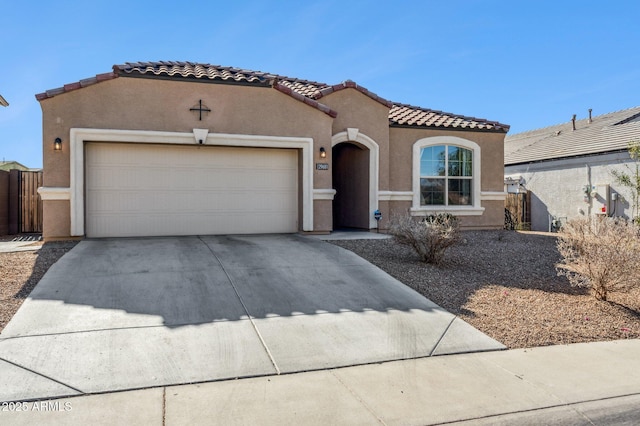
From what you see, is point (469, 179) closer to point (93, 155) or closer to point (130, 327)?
point (93, 155)

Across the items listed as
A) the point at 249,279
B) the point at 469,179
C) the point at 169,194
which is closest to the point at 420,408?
the point at 249,279

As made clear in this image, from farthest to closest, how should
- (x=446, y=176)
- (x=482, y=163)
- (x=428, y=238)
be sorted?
1. (x=482, y=163)
2. (x=446, y=176)
3. (x=428, y=238)

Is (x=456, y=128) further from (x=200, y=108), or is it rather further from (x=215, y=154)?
(x=200, y=108)

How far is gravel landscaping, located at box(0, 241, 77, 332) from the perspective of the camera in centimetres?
648

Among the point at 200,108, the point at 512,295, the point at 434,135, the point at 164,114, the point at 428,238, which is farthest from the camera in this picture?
the point at 434,135

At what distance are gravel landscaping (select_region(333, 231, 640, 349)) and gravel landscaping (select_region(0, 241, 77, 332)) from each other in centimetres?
596

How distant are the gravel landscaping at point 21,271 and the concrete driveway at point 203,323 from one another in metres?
0.20

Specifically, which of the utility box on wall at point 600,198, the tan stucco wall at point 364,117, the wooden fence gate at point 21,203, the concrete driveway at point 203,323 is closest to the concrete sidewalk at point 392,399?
the concrete driveway at point 203,323

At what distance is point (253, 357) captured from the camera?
526 cm

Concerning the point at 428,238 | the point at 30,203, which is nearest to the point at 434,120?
the point at 428,238

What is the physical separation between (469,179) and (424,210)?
2.16m

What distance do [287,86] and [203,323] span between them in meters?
11.1

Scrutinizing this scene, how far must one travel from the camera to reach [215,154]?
12.4 metres

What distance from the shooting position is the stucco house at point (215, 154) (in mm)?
11117
